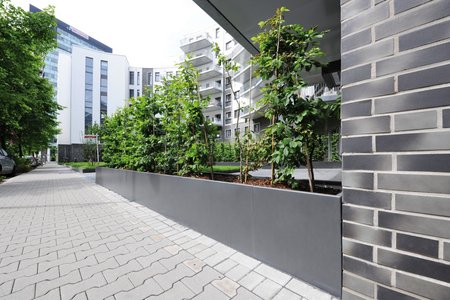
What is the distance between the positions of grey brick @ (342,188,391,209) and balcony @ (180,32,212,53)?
36.2 metres

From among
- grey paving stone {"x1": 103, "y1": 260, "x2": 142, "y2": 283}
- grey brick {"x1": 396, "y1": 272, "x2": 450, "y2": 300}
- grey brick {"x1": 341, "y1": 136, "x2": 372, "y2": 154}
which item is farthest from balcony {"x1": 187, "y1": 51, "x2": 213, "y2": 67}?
grey brick {"x1": 396, "y1": 272, "x2": 450, "y2": 300}

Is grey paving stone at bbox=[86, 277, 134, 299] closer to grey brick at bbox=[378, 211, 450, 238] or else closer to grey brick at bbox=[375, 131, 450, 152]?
grey brick at bbox=[378, 211, 450, 238]

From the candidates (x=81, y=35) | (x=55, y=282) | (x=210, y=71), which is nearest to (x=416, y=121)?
(x=55, y=282)

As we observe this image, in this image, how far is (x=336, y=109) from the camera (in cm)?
225

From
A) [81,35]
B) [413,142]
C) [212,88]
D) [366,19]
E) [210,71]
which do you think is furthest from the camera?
[81,35]

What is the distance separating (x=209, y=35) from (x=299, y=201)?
37756 millimetres

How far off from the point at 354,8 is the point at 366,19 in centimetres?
14

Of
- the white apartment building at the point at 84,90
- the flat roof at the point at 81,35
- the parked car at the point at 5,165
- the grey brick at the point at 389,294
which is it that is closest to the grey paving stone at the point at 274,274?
the grey brick at the point at 389,294

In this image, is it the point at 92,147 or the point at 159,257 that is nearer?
the point at 159,257

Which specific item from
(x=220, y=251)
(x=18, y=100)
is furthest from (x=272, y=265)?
(x=18, y=100)

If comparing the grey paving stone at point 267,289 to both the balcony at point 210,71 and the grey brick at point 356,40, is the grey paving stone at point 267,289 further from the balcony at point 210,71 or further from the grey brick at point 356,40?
the balcony at point 210,71

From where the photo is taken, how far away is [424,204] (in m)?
1.21

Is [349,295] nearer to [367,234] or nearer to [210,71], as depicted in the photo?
[367,234]

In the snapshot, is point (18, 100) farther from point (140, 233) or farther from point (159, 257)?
point (159, 257)
